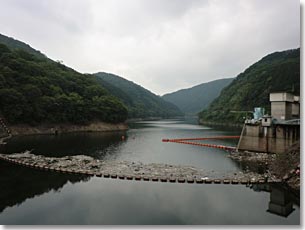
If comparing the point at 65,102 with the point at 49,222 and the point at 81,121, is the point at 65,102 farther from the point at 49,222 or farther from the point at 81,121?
the point at 49,222

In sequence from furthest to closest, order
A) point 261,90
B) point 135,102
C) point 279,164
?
point 135,102 < point 261,90 < point 279,164

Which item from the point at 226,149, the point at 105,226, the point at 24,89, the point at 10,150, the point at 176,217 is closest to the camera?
the point at 105,226

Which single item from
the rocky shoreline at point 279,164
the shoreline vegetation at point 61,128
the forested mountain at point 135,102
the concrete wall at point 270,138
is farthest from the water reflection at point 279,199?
the forested mountain at point 135,102

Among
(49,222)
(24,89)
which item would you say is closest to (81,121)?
(24,89)

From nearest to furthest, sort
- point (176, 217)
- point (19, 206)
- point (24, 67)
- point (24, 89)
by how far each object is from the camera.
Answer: point (176, 217)
point (19, 206)
point (24, 89)
point (24, 67)

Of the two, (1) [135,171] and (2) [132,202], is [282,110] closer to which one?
(1) [135,171]

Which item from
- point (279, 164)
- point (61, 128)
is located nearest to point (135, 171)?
point (279, 164)
